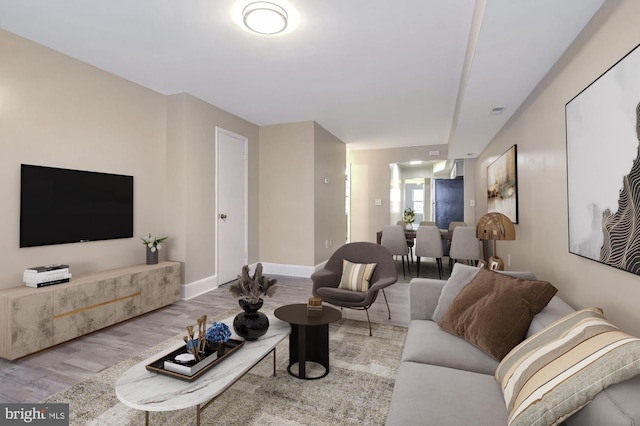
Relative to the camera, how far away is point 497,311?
1693 millimetres

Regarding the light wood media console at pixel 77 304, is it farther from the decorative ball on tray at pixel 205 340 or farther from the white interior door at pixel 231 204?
the decorative ball on tray at pixel 205 340

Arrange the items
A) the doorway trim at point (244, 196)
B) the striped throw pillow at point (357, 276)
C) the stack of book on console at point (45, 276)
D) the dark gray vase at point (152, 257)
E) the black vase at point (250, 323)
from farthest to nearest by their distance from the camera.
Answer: the doorway trim at point (244, 196)
the dark gray vase at point (152, 257)
the striped throw pillow at point (357, 276)
the stack of book on console at point (45, 276)
the black vase at point (250, 323)

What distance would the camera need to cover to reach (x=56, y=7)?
2373 mm

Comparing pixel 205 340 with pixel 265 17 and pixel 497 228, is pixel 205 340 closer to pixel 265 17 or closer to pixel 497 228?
pixel 265 17

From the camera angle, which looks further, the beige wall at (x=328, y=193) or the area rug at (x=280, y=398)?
the beige wall at (x=328, y=193)

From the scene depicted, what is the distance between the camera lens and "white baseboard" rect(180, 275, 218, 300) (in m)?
3.98

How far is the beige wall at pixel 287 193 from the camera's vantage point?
210 inches

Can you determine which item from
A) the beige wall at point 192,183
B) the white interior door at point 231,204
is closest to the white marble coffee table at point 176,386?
the beige wall at point 192,183

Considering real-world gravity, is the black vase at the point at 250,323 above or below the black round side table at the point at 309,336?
above

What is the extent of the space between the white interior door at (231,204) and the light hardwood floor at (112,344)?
0.59 meters

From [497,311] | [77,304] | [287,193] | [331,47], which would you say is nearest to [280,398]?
[497,311]

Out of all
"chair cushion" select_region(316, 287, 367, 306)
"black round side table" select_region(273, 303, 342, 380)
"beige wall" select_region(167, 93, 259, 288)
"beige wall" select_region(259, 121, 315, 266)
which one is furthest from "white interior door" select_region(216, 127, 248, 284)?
"black round side table" select_region(273, 303, 342, 380)

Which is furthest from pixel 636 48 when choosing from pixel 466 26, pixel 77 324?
pixel 77 324

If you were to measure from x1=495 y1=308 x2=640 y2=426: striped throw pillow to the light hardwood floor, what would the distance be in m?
2.00
